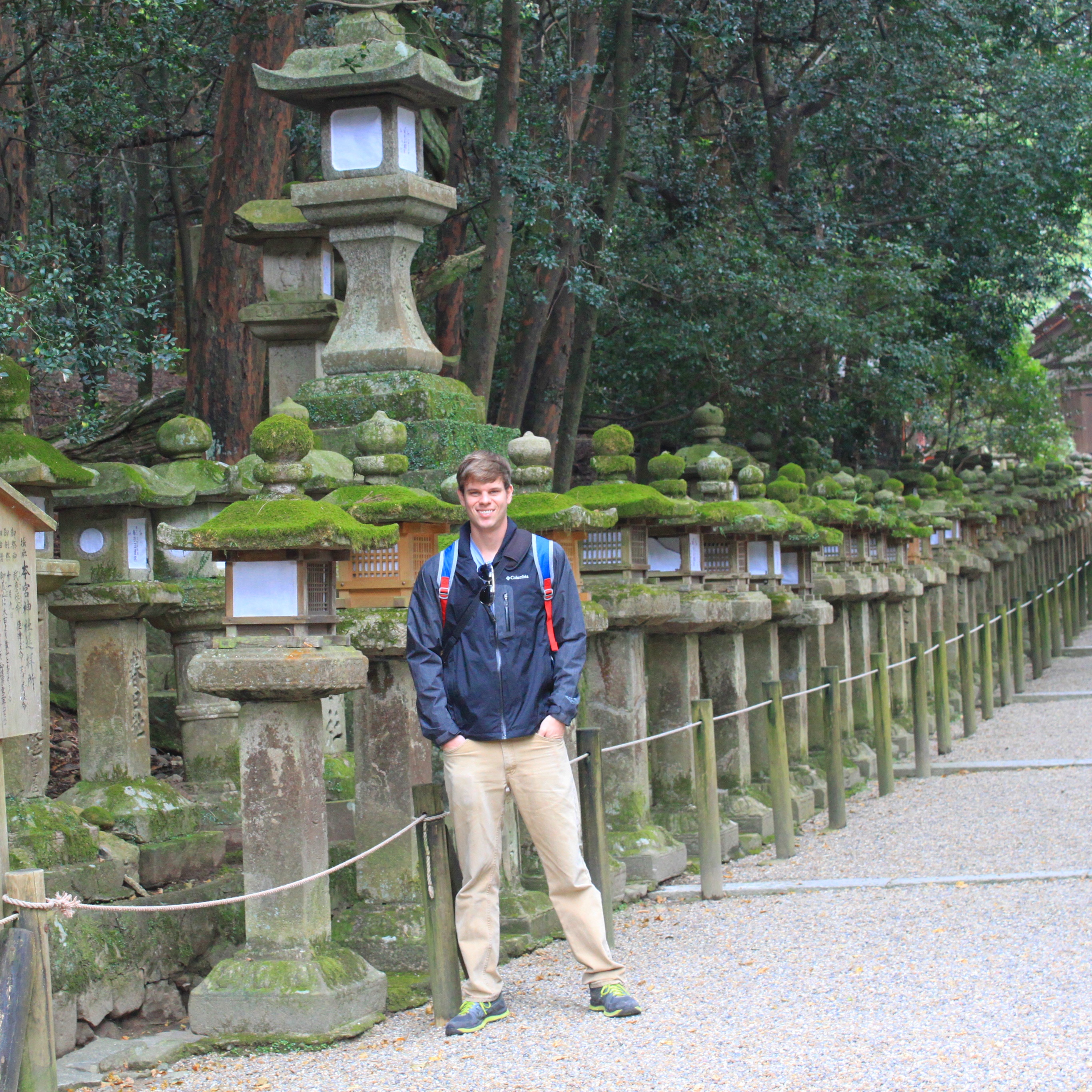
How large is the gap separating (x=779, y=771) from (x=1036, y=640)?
42.5 feet

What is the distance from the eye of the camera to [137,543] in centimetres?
673

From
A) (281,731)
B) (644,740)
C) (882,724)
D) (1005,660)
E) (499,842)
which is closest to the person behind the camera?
(499,842)

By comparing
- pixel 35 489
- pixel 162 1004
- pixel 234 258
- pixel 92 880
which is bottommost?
pixel 162 1004

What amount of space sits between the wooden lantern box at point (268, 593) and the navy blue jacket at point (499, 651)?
1.57 ft

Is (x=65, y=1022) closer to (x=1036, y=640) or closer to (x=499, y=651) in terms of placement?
(x=499, y=651)

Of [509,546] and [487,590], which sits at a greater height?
[509,546]

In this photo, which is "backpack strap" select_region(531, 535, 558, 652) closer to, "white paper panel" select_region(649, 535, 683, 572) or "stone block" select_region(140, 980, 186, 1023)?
"stone block" select_region(140, 980, 186, 1023)

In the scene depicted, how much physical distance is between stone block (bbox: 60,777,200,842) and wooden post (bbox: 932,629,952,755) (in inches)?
324

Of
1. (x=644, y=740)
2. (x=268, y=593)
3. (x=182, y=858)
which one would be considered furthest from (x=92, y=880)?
(x=644, y=740)

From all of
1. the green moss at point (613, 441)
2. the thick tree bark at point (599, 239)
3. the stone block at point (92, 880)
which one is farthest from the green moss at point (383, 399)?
the thick tree bark at point (599, 239)

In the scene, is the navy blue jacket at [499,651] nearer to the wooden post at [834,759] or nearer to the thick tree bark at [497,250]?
the wooden post at [834,759]

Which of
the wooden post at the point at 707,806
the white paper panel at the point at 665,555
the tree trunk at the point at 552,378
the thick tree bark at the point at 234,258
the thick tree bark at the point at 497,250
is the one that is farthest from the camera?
the tree trunk at the point at 552,378

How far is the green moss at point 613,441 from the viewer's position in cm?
806

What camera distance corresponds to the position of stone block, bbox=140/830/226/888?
620 centimetres
